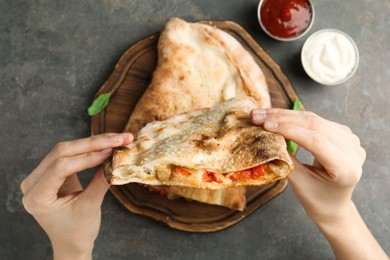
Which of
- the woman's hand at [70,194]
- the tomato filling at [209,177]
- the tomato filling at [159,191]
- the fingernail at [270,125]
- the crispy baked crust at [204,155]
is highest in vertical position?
the fingernail at [270,125]

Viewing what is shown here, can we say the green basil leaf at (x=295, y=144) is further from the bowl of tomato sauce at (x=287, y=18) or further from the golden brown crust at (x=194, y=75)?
the bowl of tomato sauce at (x=287, y=18)

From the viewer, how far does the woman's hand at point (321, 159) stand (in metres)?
2.95

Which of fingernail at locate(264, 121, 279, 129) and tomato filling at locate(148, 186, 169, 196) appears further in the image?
tomato filling at locate(148, 186, 169, 196)

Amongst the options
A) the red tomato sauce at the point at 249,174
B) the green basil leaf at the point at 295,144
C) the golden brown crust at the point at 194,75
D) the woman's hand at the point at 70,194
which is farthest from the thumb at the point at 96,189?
the green basil leaf at the point at 295,144

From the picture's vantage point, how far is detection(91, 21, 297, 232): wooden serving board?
4.17 metres

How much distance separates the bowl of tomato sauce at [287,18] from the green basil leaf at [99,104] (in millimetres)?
1480

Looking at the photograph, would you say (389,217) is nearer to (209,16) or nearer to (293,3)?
(293,3)

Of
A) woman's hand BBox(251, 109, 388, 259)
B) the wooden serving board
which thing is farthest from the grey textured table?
woman's hand BBox(251, 109, 388, 259)

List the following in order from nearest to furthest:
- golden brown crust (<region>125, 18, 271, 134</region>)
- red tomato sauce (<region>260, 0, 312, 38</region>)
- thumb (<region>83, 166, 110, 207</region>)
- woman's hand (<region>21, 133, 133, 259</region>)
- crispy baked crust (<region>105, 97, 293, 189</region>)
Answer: crispy baked crust (<region>105, 97, 293, 189</region>)
woman's hand (<region>21, 133, 133, 259</region>)
thumb (<region>83, 166, 110, 207</region>)
golden brown crust (<region>125, 18, 271, 134</region>)
red tomato sauce (<region>260, 0, 312, 38</region>)

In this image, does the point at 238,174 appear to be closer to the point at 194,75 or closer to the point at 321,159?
the point at 321,159

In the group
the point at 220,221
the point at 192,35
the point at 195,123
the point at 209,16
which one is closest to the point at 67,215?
the point at 195,123

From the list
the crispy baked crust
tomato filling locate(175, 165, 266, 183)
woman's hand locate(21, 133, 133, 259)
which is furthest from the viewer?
woman's hand locate(21, 133, 133, 259)

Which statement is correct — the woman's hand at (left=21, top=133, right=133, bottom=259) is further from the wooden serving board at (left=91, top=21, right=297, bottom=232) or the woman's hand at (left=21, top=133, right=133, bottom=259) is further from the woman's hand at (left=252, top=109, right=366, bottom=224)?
the woman's hand at (left=252, top=109, right=366, bottom=224)

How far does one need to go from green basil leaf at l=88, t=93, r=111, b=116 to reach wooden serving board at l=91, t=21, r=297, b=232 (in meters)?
0.04
